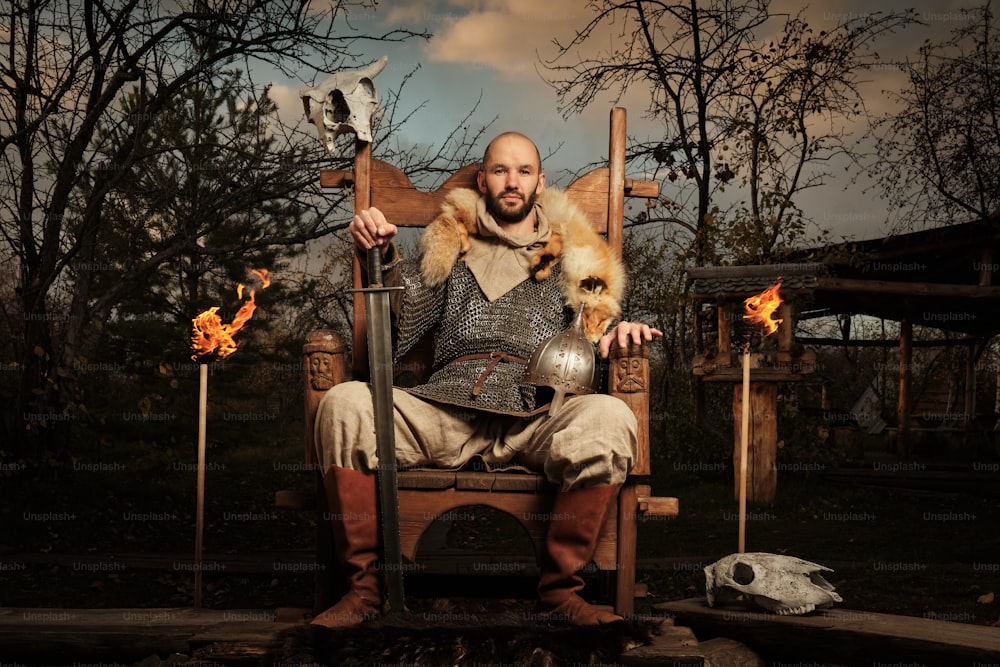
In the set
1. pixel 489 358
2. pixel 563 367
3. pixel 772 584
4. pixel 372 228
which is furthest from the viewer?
pixel 489 358

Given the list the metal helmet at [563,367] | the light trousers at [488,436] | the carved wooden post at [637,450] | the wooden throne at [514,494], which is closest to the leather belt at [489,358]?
the light trousers at [488,436]

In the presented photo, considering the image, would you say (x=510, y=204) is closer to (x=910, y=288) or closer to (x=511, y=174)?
(x=511, y=174)

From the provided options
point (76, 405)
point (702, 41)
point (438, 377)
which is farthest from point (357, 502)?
point (702, 41)

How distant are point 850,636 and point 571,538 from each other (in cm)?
100

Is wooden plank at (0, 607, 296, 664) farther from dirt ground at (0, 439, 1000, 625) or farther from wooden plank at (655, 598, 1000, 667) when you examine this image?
wooden plank at (655, 598, 1000, 667)

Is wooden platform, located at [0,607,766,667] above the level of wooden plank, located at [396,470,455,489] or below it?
below

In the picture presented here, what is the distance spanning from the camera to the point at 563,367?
134 inches

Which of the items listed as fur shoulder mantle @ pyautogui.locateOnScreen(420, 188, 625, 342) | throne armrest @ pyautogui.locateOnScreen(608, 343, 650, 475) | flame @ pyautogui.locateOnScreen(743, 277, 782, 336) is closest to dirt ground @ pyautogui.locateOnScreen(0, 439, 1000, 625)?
throne armrest @ pyautogui.locateOnScreen(608, 343, 650, 475)

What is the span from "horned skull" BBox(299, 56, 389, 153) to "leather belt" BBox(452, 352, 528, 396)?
1051 millimetres

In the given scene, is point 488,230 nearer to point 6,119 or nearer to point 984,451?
point 6,119

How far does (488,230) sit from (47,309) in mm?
5018

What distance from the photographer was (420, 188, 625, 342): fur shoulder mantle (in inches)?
149

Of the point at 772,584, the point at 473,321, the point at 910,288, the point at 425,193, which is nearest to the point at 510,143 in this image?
the point at 425,193

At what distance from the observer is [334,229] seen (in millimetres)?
7824
